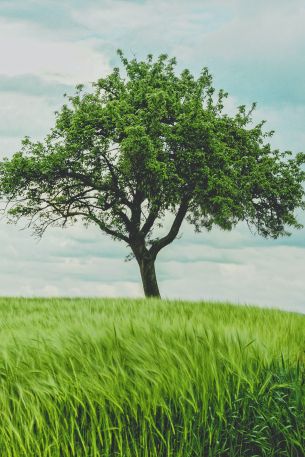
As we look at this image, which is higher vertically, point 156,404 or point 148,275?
point 148,275

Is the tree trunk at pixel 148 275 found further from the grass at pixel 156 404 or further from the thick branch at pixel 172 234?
the grass at pixel 156 404

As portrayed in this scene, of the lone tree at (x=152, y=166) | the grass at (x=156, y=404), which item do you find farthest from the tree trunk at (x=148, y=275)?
the grass at (x=156, y=404)

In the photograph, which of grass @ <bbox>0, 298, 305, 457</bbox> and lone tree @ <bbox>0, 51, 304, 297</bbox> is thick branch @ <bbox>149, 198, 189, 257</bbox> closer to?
lone tree @ <bbox>0, 51, 304, 297</bbox>

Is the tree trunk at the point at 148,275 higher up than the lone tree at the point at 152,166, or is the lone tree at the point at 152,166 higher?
the lone tree at the point at 152,166

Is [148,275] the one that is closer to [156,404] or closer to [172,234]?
[172,234]

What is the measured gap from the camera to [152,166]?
21.5 m

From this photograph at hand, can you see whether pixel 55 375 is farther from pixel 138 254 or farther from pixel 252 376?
pixel 138 254

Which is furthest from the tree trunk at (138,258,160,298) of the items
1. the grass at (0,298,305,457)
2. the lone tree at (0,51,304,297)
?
the grass at (0,298,305,457)

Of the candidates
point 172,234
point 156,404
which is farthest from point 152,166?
point 156,404

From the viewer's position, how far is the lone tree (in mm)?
23125

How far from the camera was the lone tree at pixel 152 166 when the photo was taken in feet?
75.9

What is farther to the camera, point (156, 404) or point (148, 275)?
point (148, 275)

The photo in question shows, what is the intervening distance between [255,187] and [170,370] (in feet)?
72.0

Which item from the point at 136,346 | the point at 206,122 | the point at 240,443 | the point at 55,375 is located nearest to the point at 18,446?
the point at 55,375
